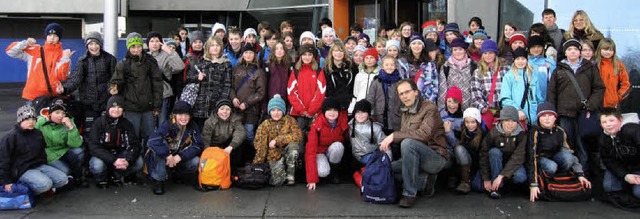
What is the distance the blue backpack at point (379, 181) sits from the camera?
600 cm

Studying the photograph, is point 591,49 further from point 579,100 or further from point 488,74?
point 488,74

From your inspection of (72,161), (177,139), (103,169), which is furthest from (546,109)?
(72,161)

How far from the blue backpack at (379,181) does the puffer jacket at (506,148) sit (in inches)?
42.6

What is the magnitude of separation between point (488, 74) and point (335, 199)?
7.86 ft

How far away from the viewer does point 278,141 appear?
6.80 meters

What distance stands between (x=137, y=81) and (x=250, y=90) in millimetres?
1388

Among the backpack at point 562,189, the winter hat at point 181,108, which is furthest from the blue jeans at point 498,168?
the winter hat at point 181,108

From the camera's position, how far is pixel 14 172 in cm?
600

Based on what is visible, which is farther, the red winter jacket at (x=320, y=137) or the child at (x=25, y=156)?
the red winter jacket at (x=320, y=137)

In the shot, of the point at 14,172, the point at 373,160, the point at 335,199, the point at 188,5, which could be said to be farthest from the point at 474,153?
the point at 188,5

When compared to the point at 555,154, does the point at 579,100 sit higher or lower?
higher

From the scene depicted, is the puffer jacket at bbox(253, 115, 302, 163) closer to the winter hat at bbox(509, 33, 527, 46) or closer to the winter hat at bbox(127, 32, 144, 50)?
the winter hat at bbox(127, 32, 144, 50)

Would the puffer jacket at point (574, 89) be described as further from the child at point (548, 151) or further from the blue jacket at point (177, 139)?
the blue jacket at point (177, 139)

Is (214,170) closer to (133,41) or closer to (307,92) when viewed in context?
(307,92)
